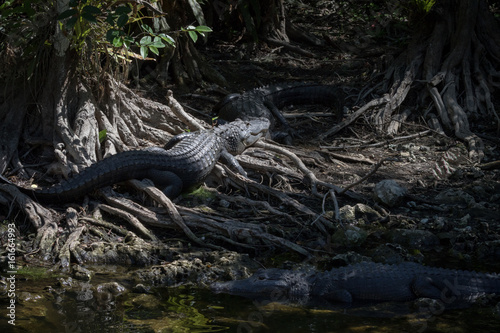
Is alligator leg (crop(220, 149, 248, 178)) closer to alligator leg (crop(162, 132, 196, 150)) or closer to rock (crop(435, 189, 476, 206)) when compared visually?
alligator leg (crop(162, 132, 196, 150))

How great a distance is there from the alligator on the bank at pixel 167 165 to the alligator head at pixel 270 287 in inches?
70.0

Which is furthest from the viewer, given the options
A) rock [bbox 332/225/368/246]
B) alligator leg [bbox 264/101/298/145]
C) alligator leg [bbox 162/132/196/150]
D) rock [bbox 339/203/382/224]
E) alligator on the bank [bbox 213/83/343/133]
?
alligator on the bank [bbox 213/83/343/133]

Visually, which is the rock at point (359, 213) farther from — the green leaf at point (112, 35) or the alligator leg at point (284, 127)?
the green leaf at point (112, 35)

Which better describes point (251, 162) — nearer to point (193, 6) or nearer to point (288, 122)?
point (288, 122)

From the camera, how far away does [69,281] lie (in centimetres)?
439

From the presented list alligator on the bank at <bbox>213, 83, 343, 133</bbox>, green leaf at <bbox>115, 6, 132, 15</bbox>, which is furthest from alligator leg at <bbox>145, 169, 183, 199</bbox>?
alligator on the bank at <bbox>213, 83, 343, 133</bbox>

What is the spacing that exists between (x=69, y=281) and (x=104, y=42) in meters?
2.92

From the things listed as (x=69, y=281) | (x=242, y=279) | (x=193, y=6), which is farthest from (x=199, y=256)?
(x=193, y=6)

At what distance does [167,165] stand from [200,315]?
7.99ft

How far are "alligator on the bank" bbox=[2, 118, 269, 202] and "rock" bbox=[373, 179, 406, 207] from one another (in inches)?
63.0

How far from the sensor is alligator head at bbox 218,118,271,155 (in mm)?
7277

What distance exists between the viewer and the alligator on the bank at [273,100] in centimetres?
867

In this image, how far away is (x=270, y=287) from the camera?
4469 mm

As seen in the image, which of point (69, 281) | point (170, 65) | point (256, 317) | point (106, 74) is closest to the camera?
point (256, 317)
